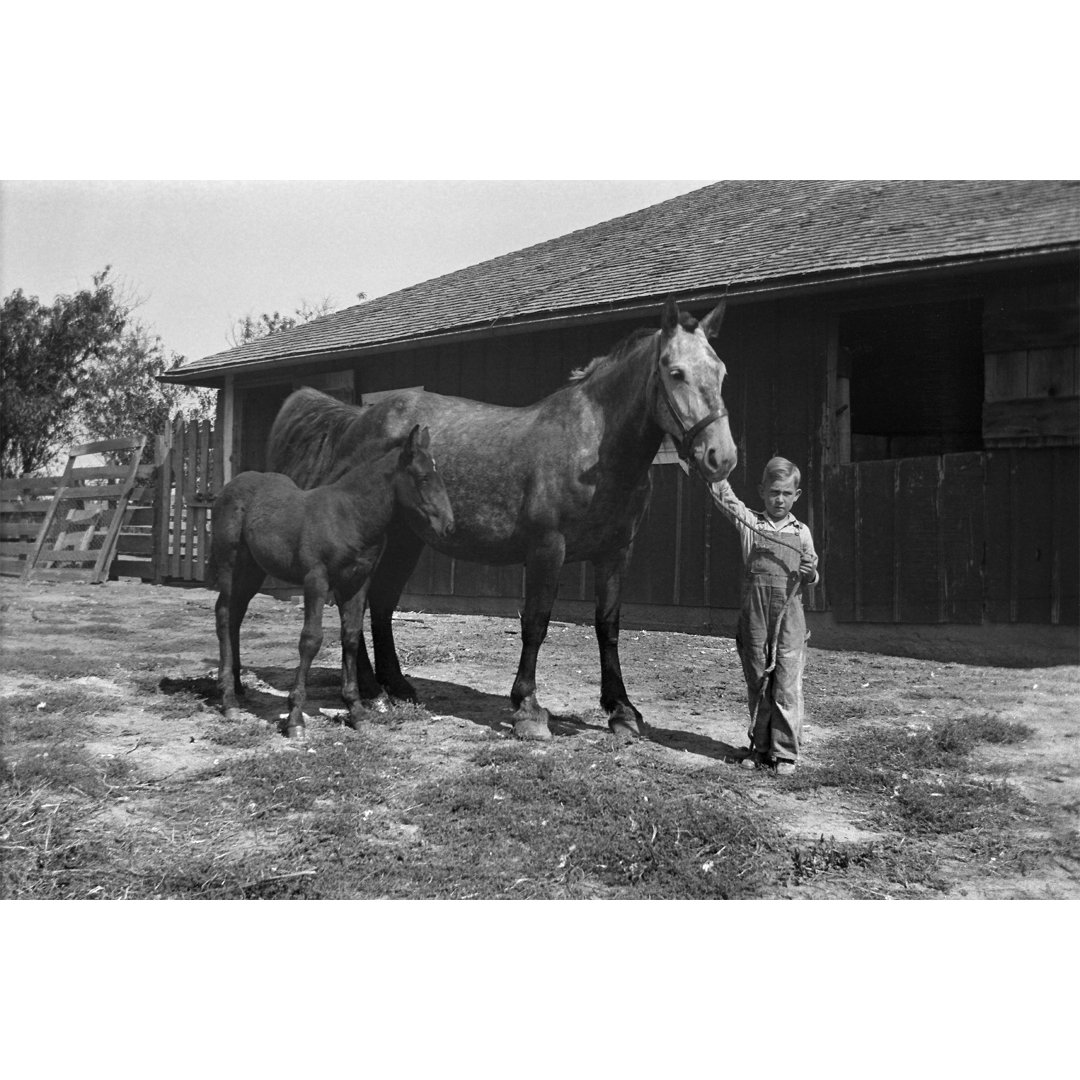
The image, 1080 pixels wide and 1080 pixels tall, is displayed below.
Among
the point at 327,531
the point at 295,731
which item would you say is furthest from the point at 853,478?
the point at 295,731

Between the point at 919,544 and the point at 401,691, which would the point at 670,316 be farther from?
the point at 919,544

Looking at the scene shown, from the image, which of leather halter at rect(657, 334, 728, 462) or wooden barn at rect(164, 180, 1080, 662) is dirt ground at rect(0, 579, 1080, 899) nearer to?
wooden barn at rect(164, 180, 1080, 662)

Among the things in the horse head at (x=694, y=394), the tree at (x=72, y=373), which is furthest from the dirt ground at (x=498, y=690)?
the horse head at (x=694, y=394)

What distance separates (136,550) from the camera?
5855 millimetres

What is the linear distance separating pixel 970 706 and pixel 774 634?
5.19ft

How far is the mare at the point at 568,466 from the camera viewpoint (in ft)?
15.8

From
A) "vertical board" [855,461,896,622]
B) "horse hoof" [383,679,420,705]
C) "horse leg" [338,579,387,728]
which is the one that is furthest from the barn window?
"horse leg" [338,579,387,728]

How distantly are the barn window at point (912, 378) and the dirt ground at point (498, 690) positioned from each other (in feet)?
8.78

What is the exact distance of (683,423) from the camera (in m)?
4.65

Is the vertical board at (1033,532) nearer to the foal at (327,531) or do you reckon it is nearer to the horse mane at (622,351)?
the horse mane at (622,351)

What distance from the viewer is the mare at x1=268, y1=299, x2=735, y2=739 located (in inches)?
189

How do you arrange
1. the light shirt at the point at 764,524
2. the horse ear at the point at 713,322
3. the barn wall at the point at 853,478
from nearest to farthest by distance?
the light shirt at the point at 764,524, the horse ear at the point at 713,322, the barn wall at the point at 853,478

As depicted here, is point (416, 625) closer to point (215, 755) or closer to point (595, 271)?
point (215, 755)

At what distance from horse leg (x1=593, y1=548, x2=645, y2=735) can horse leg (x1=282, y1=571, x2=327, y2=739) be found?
1.52 m
